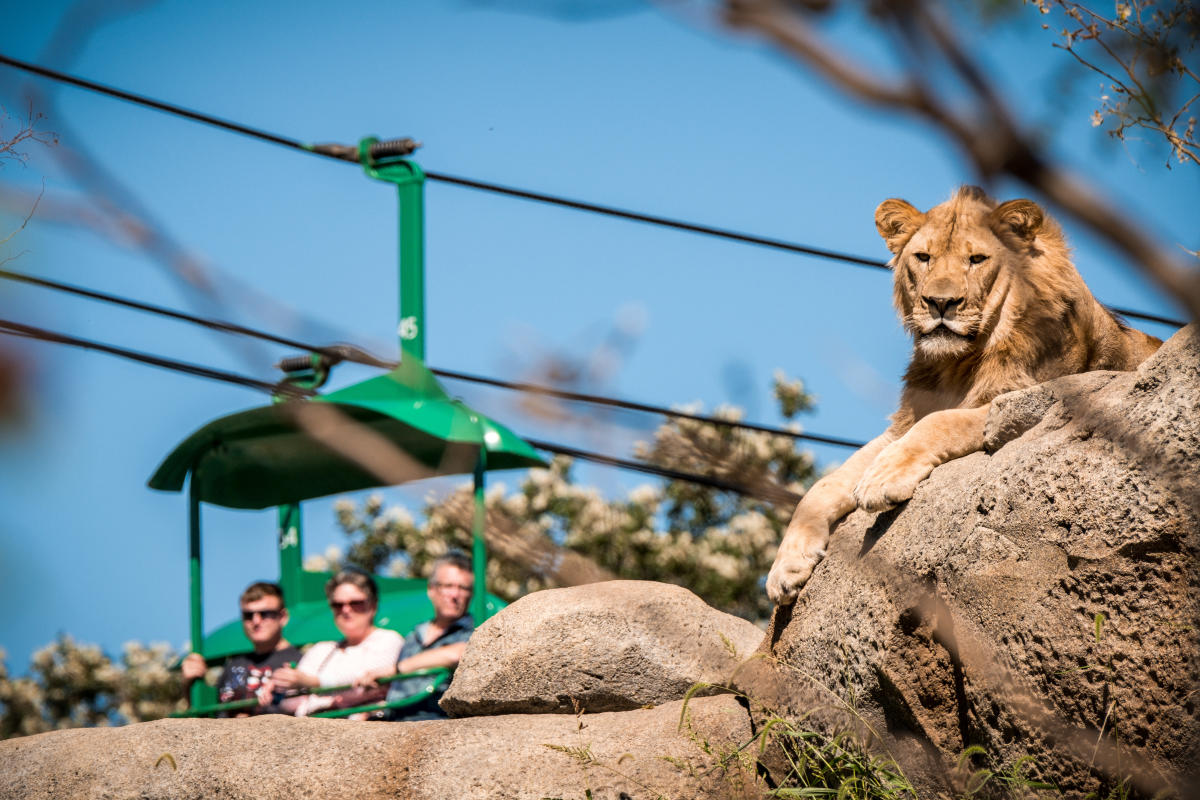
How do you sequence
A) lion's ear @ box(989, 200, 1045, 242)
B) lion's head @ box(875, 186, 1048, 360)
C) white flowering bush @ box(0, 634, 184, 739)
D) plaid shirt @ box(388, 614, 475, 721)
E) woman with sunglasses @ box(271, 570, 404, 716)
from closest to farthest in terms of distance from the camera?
lion's head @ box(875, 186, 1048, 360)
lion's ear @ box(989, 200, 1045, 242)
plaid shirt @ box(388, 614, 475, 721)
woman with sunglasses @ box(271, 570, 404, 716)
white flowering bush @ box(0, 634, 184, 739)

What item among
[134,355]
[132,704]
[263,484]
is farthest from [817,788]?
[132,704]

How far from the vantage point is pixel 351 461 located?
6570 millimetres

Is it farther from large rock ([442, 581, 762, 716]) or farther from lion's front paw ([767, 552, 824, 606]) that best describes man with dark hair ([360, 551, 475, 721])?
lion's front paw ([767, 552, 824, 606])

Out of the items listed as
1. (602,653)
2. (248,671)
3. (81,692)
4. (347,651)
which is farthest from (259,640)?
(81,692)

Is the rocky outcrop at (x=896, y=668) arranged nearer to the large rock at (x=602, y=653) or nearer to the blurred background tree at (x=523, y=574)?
the large rock at (x=602, y=653)

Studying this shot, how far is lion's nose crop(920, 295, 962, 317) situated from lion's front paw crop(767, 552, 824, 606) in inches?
36.6

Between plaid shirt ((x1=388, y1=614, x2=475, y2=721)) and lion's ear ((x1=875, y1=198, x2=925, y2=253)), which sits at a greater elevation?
lion's ear ((x1=875, y1=198, x2=925, y2=253))

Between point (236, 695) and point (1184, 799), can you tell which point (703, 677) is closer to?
point (1184, 799)

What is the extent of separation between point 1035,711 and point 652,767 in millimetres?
1366

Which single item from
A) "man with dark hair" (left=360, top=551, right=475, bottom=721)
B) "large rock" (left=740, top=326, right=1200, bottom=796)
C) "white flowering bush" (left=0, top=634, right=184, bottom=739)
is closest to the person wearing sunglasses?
"man with dark hair" (left=360, top=551, right=475, bottom=721)

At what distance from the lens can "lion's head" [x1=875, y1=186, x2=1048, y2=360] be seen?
4.39m

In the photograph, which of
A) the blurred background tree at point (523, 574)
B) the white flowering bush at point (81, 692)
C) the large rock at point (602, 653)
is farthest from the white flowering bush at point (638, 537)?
the large rock at point (602, 653)

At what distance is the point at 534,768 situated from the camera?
438cm

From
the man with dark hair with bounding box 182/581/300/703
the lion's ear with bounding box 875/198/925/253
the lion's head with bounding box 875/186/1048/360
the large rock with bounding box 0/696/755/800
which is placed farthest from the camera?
the man with dark hair with bounding box 182/581/300/703
